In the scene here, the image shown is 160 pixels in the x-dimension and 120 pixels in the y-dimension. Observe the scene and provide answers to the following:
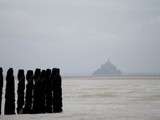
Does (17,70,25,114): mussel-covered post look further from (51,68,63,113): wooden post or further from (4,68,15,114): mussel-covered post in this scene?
(51,68,63,113): wooden post

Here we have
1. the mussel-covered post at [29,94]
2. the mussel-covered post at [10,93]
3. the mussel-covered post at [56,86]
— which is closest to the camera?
the mussel-covered post at [10,93]

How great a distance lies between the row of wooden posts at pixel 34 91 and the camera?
15945mm

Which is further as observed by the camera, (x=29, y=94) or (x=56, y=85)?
(x=56, y=85)

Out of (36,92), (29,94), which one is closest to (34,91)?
(36,92)

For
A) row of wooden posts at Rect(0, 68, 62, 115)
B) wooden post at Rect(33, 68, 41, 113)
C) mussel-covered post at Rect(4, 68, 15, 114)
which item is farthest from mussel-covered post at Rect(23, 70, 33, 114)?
mussel-covered post at Rect(4, 68, 15, 114)

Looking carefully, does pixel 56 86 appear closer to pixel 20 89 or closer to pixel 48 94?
pixel 48 94

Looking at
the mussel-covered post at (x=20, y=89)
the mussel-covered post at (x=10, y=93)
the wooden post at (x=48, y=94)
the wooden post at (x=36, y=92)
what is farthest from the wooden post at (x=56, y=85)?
the mussel-covered post at (x=10, y=93)

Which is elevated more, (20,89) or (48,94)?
(20,89)

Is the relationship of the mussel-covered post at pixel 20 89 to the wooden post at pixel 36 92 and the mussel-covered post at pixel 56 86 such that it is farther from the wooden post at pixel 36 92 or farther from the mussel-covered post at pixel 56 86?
the mussel-covered post at pixel 56 86

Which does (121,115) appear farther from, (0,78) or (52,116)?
(0,78)

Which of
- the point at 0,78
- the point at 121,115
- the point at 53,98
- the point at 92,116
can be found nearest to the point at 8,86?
the point at 0,78

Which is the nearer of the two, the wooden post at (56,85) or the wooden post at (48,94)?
the wooden post at (48,94)

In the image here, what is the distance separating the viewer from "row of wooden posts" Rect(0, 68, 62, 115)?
628 inches

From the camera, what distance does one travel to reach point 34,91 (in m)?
16.2
